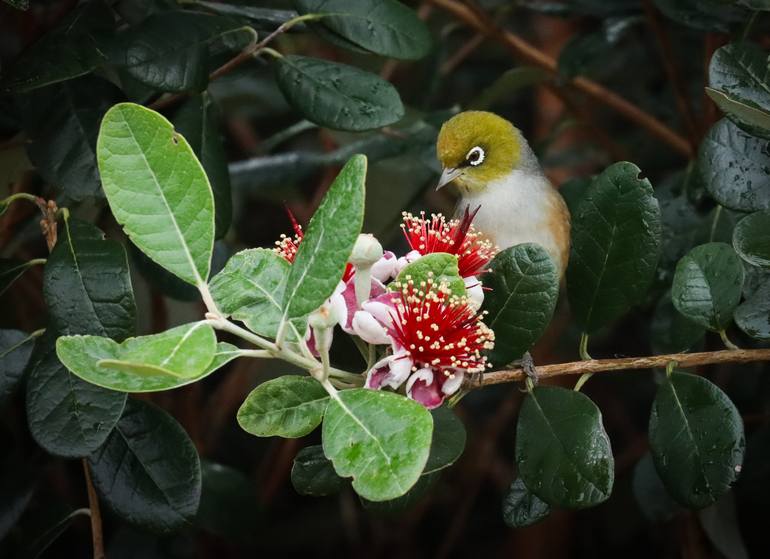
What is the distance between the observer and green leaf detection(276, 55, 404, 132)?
1.77m

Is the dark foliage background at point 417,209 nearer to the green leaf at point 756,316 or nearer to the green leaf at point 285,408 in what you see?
the green leaf at point 756,316

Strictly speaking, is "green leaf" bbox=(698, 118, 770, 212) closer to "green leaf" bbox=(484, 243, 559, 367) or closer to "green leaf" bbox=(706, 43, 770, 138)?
"green leaf" bbox=(706, 43, 770, 138)

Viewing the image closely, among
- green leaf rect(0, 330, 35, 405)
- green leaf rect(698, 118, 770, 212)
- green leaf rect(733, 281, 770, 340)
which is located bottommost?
green leaf rect(733, 281, 770, 340)

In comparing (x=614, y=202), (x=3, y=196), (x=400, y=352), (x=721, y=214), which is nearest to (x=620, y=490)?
(x=721, y=214)

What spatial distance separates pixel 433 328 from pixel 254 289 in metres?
0.26

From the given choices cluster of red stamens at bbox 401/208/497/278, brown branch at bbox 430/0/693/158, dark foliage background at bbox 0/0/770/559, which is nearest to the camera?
cluster of red stamens at bbox 401/208/497/278

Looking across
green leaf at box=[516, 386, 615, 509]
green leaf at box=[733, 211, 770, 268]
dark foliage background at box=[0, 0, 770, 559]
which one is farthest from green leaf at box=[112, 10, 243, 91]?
green leaf at box=[733, 211, 770, 268]

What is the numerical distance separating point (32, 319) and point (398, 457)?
1806 millimetres

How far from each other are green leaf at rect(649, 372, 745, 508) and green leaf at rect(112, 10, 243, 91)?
39.3 inches

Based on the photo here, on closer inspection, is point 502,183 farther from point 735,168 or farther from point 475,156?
point 735,168

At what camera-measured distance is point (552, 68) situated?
2.53m

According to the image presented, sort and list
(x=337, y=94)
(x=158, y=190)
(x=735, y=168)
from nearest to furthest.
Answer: (x=158, y=190) < (x=735, y=168) < (x=337, y=94)

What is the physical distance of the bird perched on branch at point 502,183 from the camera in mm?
2297

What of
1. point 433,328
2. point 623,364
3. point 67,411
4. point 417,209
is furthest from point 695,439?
point 417,209
